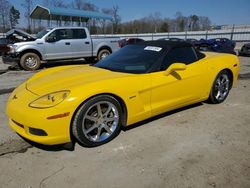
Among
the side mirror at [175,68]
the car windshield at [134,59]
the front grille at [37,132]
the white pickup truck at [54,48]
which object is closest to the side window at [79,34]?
the white pickup truck at [54,48]

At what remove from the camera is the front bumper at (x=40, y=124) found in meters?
2.95

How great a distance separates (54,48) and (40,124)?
837 centimetres

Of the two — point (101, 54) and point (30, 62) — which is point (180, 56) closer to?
point (30, 62)

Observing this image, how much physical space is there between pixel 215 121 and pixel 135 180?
2.20 meters

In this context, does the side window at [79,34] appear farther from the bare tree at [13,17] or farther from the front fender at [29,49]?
the bare tree at [13,17]

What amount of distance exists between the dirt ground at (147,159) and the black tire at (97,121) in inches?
5.0

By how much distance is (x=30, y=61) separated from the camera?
34.2 feet

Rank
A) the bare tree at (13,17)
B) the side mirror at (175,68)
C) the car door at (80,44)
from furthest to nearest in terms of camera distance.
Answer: the bare tree at (13,17) → the car door at (80,44) → the side mirror at (175,68)

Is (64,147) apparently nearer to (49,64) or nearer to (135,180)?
(135,180)

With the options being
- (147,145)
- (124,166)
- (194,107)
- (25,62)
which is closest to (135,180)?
(124,166)

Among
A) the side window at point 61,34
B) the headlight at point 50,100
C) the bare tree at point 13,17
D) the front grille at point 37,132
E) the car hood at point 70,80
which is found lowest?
the front grille at point 37,132

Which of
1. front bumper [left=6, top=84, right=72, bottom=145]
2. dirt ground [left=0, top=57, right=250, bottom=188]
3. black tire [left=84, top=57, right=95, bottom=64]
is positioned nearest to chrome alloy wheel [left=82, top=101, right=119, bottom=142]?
dirt ground [left=0, top=57, right=250, bottom=188]

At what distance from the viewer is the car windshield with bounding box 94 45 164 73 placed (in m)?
3.95

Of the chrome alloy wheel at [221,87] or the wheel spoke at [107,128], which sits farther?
the chrome alloy wheel at [221,87]
